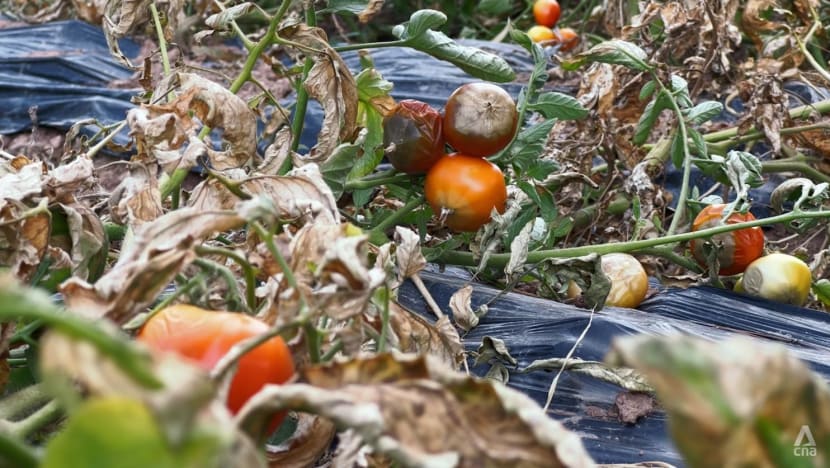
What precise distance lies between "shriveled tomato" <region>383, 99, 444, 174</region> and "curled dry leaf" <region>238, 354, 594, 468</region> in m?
0.70

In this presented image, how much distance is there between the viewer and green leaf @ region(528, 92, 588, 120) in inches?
50.9

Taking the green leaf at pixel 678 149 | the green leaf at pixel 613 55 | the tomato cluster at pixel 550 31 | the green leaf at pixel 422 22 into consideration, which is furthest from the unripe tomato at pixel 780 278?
the tomato cluster at pixel 550 31

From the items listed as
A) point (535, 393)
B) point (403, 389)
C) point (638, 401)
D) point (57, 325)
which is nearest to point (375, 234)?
point (535, 393)

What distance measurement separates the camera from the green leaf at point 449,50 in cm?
123

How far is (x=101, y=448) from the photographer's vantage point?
34 cm

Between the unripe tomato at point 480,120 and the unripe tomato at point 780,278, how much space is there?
1.67 feet

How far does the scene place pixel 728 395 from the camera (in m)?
0.37

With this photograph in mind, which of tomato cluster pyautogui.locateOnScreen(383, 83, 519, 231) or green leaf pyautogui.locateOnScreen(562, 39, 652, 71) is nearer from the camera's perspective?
tomato cluster pyautogui.locateOnScreen(383, 83, 519, 231)

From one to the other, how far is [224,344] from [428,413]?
0.51 feet

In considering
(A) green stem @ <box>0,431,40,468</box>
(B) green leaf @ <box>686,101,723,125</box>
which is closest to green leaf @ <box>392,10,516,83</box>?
(B) green leaf @ <box>686,101,723,125</box>

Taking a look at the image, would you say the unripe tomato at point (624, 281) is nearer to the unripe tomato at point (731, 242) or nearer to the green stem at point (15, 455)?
the unripe tomato at point (731, 242)

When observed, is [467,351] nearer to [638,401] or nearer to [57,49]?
[638,401]

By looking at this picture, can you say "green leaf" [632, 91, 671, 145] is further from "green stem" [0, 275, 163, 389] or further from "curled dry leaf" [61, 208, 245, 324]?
"green stem" [0, 275, 163, 389]

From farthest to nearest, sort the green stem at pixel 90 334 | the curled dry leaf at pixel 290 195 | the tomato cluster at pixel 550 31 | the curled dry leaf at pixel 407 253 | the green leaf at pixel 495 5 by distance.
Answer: the green leaf at pixel 495 5 → the tomato cluster at pixel 550 31 → the curled dry leaf at pixel 407 253 → the curled dry leaf at pixel 290 195 → the green stem at pixel 90 334
